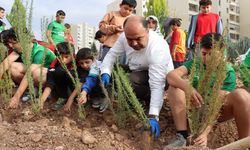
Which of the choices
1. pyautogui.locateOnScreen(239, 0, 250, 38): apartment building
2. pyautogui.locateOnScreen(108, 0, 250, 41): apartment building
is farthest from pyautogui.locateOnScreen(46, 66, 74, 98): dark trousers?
pyautogui.locateOnScreen(239, 0, 250, 38): apartment building

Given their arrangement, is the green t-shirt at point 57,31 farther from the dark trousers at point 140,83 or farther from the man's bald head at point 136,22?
the man's bald head at point 136,22

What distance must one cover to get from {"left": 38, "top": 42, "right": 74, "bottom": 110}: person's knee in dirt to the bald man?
0.39 meters

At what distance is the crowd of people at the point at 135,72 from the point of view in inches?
90.9

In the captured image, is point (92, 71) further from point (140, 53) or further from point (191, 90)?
point (191, 90)

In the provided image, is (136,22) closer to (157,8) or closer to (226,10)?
(157,8)

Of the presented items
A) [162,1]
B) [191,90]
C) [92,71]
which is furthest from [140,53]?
[162,1]

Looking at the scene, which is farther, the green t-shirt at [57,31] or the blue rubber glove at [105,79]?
the green t-shirt at [57,31]

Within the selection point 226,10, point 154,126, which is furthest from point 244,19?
point 154,126

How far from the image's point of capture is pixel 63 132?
97.9 inches

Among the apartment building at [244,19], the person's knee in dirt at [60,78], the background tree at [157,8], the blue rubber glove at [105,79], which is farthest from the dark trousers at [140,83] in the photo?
the apartment building at [244,19]

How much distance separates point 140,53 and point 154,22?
164 cm

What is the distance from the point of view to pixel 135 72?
9.54 ft

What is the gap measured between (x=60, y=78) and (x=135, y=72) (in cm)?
69

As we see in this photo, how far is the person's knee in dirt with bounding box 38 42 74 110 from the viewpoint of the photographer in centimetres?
307
